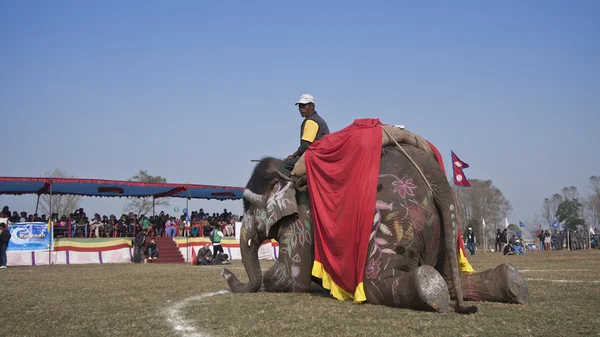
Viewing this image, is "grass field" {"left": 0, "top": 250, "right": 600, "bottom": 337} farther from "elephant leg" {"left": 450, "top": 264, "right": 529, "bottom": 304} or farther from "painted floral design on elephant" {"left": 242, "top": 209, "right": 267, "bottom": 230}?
"painted floral design on elephant" {"left": 242, "top": 209, "right": 267, "bottom": 230}

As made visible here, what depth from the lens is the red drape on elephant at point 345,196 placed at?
23.4ft

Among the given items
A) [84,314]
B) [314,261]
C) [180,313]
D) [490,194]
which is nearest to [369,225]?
[314,261]

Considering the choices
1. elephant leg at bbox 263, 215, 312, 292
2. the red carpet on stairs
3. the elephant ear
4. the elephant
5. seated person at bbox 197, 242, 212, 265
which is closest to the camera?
the elephant

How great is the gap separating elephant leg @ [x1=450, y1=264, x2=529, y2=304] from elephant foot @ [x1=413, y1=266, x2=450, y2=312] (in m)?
1.09

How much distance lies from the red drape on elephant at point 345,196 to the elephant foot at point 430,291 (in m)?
1.12

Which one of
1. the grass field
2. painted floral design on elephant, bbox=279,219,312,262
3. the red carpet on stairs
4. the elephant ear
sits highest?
the elephant ear

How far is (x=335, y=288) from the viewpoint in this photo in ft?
24.9

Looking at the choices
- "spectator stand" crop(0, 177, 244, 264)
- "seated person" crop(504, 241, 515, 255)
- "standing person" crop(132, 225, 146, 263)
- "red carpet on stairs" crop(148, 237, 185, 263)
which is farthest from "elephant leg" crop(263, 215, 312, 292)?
"seated person" crop(504, 241, 515, 255)

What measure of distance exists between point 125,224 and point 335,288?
28.7m

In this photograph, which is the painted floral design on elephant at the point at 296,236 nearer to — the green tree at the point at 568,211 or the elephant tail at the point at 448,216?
the elephant tail at the point at 448,216

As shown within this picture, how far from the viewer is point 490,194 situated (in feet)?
260

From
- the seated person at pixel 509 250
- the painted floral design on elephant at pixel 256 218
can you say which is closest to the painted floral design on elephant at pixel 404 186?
the painted floral design on elephant at pixel 256 218

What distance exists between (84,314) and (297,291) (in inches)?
124

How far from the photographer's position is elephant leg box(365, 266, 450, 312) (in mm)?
5914
